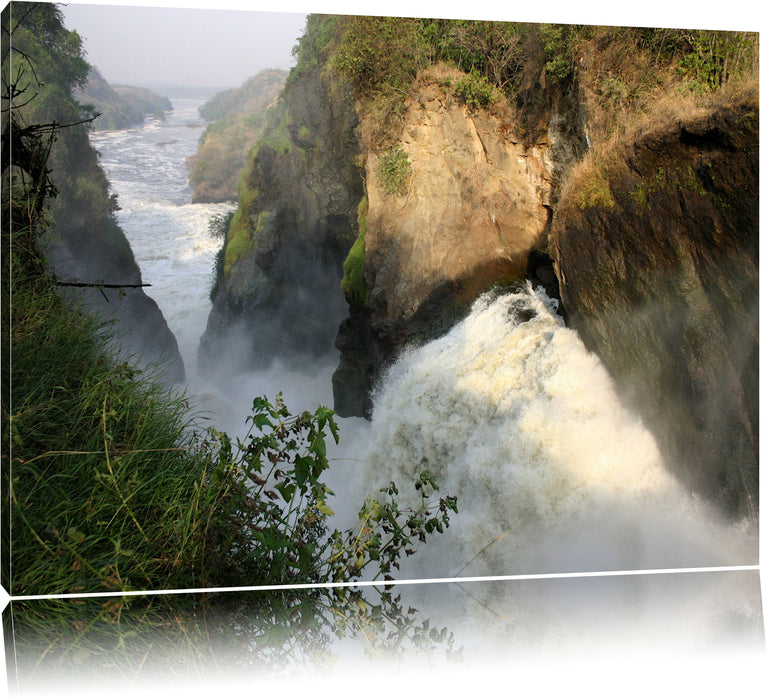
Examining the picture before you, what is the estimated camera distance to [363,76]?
3582 millimetres

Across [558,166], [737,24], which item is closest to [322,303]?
[558,166]

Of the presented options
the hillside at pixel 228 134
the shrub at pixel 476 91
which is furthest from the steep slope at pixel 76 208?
the shrub at pixel 476 91

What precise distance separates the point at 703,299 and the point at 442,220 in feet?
6.25

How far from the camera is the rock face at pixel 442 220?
3.84m

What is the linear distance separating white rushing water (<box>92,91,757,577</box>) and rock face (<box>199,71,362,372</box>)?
0.52 feet

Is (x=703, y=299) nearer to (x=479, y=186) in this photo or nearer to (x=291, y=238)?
(x=479, y=186)

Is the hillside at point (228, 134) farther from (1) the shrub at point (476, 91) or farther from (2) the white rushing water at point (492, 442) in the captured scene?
(1) the shrub at point (476, 91)

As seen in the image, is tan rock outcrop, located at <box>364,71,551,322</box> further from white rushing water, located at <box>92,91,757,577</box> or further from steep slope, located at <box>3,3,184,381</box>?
steep slope, located at <box>3,3,184,381</box>

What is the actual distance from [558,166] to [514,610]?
2.64 meters

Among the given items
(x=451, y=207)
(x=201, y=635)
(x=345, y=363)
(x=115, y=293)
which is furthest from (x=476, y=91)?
(x=201, y=635)

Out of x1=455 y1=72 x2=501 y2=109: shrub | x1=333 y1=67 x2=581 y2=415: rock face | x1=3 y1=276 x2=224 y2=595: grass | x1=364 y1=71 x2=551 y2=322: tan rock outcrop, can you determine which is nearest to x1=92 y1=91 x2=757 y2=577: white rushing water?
x1=3 y1=276 x2=224 y2=595: grass

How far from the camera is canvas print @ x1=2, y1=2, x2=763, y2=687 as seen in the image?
1986mm

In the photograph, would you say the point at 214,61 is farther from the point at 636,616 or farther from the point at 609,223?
the point at 636,616

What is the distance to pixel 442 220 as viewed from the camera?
412 centimetres
